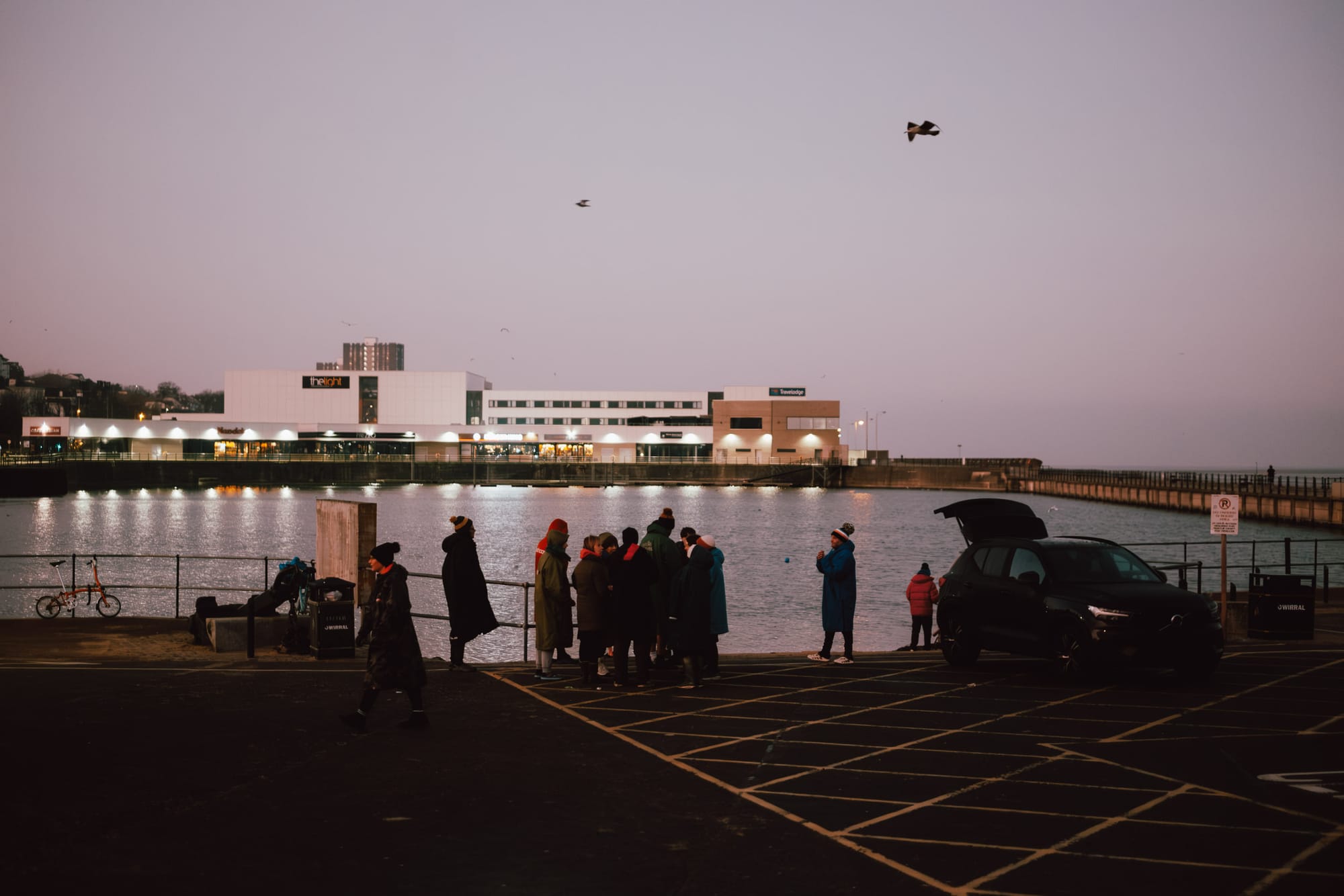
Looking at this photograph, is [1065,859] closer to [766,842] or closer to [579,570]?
[766,842]

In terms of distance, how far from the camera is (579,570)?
558 inches

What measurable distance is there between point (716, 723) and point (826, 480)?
147m

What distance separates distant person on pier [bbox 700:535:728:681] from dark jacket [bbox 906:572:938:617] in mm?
8903

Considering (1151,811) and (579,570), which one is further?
(579,570)

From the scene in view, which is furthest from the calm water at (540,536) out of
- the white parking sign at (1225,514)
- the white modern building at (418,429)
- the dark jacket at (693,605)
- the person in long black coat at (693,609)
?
the dark jacket at (693,605)

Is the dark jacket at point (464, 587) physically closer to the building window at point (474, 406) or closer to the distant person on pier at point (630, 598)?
the distant person on pier at point (630, 598)

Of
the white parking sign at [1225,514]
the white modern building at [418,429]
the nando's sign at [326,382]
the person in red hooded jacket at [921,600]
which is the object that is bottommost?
the person in red hooded jacket at [921,600]

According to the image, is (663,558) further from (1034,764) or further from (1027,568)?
(1034,764)

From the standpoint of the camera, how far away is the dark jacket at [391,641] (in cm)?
1120

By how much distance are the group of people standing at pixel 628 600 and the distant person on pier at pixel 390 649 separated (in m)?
2.54

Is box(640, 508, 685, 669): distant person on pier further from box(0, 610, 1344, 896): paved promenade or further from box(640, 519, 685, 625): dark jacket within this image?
box(0, 610, 1344, 896): paved promenade

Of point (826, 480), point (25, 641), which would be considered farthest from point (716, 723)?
point (826, 480)

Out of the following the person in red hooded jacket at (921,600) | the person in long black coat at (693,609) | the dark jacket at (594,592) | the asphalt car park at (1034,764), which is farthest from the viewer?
the person in red hooded jacket at (921,600)

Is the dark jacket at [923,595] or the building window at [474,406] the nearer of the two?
the dark jacket at [923,595]
